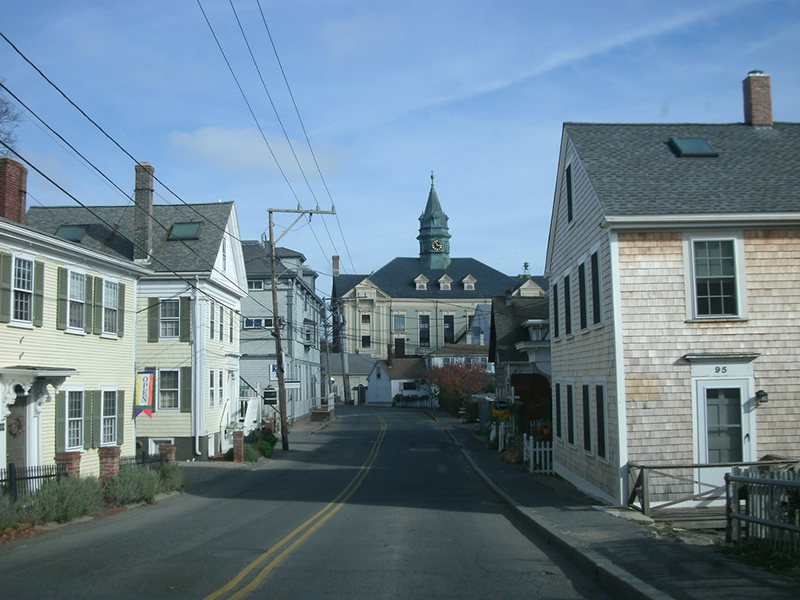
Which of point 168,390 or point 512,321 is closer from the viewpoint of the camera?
point 168,390

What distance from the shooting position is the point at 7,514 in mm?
12539

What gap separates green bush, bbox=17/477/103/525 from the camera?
44.7 feet

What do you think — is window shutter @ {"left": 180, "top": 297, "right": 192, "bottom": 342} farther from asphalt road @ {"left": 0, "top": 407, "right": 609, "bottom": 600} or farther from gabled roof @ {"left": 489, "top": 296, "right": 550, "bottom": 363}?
gabled roof @ {"left": 489, "top": 296, "right": 550, "bottom": 363}

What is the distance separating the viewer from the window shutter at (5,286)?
55.9 feet

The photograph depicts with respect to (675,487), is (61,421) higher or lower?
higher

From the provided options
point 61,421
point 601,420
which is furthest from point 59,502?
point 601,420

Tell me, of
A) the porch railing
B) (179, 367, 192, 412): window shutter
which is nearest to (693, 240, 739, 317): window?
the porch railing

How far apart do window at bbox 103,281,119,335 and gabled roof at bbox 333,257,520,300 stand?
2790 inches

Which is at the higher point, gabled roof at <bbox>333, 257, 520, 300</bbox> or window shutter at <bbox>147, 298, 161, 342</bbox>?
gabled roof at <bbox>333, 257, 520, 300</bbox>

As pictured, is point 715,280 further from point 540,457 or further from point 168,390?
point 168,390

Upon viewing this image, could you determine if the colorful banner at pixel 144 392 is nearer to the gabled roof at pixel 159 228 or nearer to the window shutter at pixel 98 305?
the gabled roof at pixel 159 228

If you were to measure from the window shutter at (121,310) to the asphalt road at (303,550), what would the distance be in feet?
18.2

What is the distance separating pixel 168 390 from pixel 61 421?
31.6 ft

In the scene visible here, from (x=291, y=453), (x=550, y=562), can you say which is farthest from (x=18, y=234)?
(x=291, y=453)
